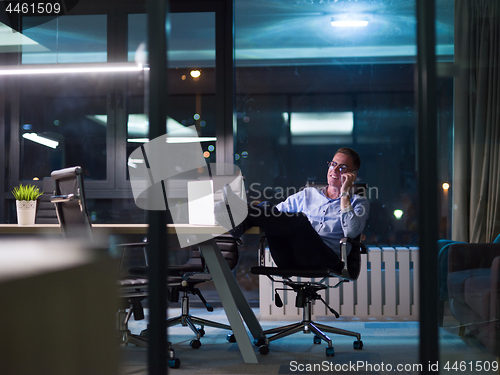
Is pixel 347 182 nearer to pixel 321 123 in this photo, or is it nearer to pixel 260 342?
pixel 260 342

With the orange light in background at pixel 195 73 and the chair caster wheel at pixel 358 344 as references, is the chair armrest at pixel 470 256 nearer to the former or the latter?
the chair caster wheel at pixel 358 344

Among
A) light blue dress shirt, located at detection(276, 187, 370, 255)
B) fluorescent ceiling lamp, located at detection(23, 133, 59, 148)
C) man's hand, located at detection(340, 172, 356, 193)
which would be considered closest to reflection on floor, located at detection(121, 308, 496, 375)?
light blue dress shirt, located at detection(276, 187, 370, 255)

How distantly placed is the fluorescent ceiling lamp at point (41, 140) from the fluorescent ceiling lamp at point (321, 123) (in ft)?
7.86

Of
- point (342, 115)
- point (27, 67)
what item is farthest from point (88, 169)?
point (342, 115)

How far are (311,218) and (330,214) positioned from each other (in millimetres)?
148

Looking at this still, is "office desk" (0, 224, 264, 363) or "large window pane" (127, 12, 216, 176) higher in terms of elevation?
"large window pane" (127, 12, 216, 176)

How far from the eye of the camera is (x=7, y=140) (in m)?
4.76

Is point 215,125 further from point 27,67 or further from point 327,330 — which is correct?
point 327,330

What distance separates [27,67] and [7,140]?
95 cm

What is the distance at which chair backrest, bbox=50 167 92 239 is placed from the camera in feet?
8.82

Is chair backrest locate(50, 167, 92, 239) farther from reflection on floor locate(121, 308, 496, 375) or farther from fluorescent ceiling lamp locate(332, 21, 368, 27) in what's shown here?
fluorescent ceiling lamp locate(332, 21, 368, 27)

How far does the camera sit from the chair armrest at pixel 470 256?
2361 mm

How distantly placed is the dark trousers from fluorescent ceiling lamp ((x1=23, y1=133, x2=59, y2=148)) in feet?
9.50

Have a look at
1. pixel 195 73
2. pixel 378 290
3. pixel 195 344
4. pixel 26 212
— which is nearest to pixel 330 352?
pixel 195 344
